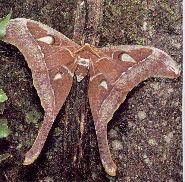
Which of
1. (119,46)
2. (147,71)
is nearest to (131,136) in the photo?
(147,71)

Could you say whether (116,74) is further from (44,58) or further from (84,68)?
(44,58)

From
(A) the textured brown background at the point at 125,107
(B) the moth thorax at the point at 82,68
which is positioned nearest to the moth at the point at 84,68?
(B) the moth thorax at the point at 82,68

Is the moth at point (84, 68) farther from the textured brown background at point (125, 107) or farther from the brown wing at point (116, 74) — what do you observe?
the textured brown background at point (125, 107)

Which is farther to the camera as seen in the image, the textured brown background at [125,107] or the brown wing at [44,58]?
the textured brown background at [125,107]

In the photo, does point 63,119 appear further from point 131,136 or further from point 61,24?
point 61,24

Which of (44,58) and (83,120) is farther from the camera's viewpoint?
(83,120)

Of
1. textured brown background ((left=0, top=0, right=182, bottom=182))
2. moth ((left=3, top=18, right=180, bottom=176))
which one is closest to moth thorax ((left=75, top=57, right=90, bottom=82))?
moth ((left=3, top=18, right=180, bottom=176))

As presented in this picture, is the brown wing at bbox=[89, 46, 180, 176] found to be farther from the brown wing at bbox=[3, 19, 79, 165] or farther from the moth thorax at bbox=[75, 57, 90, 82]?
the brown wing at bbox=[3, 19, 79, 165]

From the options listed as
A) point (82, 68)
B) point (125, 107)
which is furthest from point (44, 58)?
point (125, 107)
